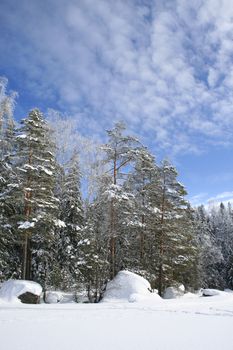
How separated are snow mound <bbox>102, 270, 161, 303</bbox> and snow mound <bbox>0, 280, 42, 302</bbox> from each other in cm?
441

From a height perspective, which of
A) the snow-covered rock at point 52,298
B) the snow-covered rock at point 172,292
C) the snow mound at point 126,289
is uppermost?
the snow mound at point 126,289

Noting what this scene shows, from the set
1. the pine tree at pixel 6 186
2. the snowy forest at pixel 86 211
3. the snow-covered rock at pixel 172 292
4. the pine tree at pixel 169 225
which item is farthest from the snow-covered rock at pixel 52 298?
the snow-covered rock at pixel 172 292

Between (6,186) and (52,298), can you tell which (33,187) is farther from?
(52,298)

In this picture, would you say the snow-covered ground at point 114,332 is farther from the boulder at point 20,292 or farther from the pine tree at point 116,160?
the pine tree at point 116,160

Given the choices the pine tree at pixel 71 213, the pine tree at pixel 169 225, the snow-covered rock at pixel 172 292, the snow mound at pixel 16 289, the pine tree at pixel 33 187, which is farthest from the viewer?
the pine tree at pixel 71 213

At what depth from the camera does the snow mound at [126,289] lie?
1981 cm

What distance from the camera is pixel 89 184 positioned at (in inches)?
1111

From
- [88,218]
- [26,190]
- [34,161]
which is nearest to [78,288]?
[88,218]

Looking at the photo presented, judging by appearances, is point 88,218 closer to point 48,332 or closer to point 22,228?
point 22,228

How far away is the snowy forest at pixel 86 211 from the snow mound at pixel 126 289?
1.06m

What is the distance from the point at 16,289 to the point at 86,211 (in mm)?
8766

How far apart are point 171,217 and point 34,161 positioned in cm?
1184

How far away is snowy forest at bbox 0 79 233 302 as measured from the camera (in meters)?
20.8

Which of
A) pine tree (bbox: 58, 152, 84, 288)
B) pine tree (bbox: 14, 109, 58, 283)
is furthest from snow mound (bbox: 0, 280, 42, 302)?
pine tree (bbox: 58, 152, 84, 288)
